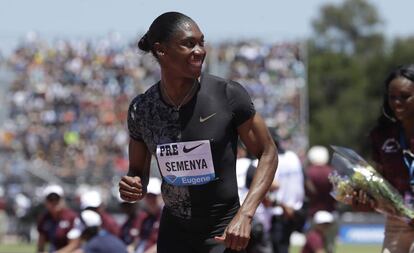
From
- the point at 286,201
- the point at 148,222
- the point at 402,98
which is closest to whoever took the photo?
the point at 402,98

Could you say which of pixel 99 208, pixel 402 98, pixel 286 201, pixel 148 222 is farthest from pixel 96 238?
pixel 402 98

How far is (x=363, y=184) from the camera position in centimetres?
724

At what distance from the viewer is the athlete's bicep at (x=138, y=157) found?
6297 mm

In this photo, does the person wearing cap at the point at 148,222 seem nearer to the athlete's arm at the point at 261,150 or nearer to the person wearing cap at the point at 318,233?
the person wearing cap at the point at 318,233

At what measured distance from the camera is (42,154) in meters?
35.4

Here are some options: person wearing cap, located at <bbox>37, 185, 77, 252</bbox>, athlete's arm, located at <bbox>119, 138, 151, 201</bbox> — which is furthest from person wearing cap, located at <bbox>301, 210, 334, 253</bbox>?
athlete's arm, located at <bbox>119, 138, 151, 201</bbox>

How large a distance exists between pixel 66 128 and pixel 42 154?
227 cm

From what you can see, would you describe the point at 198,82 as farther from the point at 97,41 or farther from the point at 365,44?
the point at 365,44

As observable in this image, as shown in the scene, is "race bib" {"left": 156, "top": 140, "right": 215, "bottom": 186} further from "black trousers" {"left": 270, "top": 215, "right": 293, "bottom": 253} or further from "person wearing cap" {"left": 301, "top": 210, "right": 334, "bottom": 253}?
"person wearing cap" {"left": 301, "top": 210, "right": 334, "bottom": 253}

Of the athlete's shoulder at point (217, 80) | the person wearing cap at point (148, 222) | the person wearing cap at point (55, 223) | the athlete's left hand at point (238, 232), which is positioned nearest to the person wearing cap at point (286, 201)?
the person wearing cap at point (148, 222)

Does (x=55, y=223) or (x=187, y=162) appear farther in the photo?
(x=55, y=223)

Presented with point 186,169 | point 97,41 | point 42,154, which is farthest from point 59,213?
point 97,41

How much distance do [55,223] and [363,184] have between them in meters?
6.87

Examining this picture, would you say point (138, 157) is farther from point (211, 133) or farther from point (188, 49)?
point (188, 49)
